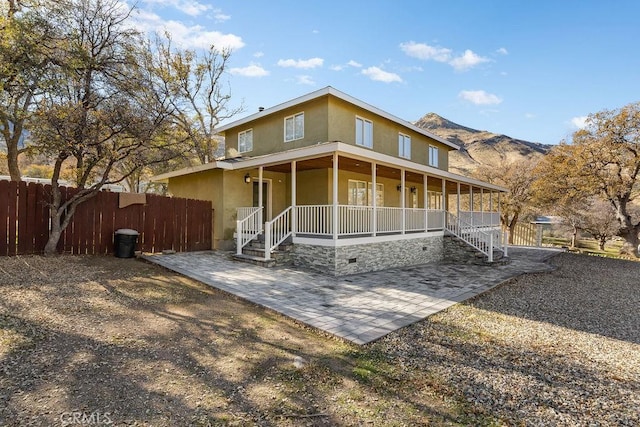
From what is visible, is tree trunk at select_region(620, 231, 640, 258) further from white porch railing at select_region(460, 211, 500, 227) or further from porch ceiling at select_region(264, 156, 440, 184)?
porch ceiling at select_region(264, 156, 440, 184)

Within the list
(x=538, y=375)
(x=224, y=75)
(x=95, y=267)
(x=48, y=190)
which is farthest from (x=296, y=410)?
(x=224, y=75)

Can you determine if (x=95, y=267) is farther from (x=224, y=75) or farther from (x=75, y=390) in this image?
(x=224, y=75)

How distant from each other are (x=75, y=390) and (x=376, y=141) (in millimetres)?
13021

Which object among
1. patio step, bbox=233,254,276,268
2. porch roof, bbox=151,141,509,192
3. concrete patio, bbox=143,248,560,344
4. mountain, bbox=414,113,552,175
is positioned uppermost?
mountain, bbox=414,113,552,175

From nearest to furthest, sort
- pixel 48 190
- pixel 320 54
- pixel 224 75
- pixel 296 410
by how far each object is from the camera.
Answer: pixel 296 410 → pixel 48 190 → pixel 320 54 → pixel 224 75

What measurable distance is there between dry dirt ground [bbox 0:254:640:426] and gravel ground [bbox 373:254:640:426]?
0.07ft

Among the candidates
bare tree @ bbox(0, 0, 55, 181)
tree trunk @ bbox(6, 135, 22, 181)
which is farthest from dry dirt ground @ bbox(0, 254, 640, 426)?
tree trunk @ bbox(6, 135, 22, 181)

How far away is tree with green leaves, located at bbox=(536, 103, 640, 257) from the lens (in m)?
16.3

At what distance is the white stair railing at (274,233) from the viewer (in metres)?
9.85

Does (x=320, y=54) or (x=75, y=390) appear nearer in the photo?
(x=75, y=390)

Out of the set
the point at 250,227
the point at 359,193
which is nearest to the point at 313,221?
the point at 250,227

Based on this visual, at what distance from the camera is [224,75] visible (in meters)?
24.8
